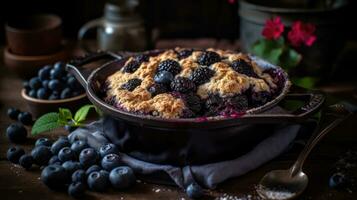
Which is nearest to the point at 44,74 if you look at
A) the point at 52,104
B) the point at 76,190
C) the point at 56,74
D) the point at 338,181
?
the point at 56,74

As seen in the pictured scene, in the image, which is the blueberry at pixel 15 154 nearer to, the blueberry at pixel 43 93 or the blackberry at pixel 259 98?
the blueberry at pixel 43 93

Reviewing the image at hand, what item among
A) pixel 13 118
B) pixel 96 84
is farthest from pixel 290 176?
pixel 13 118

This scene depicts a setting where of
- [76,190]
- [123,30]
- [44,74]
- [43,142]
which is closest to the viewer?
[76,190]

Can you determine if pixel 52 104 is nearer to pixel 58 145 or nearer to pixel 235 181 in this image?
pixel 58 145

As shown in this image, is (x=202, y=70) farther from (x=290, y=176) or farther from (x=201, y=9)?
(x=201, y=9)

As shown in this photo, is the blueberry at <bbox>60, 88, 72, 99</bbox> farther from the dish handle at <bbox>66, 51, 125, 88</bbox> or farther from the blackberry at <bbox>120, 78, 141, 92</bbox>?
the blackberry at <bbox>120, 78, 141, 92</bbox>
